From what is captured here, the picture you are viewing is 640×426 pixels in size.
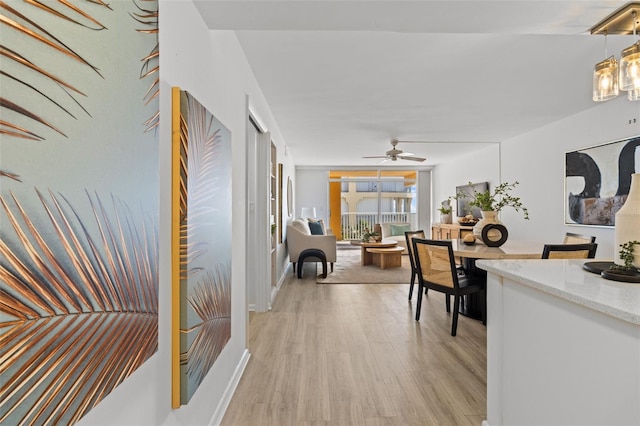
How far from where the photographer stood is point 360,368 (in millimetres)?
2498

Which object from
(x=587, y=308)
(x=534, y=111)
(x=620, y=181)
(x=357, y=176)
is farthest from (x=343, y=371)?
(x=357, y=176)

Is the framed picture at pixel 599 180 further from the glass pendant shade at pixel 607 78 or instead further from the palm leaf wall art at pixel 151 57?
the palm leaf wall art at pixel 151 57

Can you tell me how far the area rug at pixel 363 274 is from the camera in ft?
17.6

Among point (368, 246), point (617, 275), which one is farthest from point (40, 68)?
point (368, 246)

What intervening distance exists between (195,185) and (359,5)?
107 cm

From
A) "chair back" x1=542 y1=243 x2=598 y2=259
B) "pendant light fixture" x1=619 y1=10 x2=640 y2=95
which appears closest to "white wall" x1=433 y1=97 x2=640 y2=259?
"chair back" x1=542 y1=243 x2=598 y2=259

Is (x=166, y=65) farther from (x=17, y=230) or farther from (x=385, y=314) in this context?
(x=385, y=314)

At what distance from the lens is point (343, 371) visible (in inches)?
96.6

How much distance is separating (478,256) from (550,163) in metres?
2.71

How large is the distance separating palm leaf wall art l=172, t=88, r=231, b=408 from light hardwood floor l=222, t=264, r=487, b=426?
2.12ft

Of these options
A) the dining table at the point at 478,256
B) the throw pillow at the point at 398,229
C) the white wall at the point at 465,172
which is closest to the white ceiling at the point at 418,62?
the white wall at the point at 465,172

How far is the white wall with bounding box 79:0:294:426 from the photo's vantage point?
1094 mm

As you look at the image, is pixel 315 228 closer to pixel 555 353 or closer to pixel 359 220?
pixel 359 220

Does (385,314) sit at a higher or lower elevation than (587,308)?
lower
